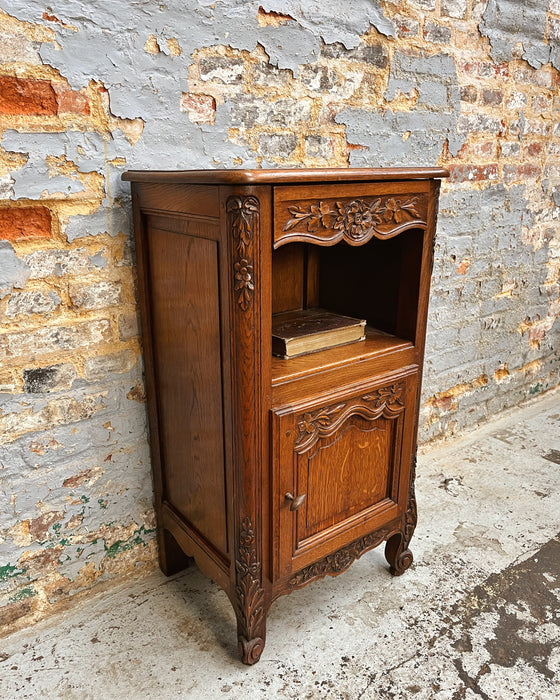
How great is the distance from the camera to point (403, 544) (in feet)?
6.27

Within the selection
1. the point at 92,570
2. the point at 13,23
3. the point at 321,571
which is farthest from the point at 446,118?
the point at 92,570

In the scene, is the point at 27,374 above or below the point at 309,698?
above

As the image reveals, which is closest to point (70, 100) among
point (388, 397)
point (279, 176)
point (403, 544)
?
point (279, 176)

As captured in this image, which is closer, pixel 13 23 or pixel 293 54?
pixel 13 23

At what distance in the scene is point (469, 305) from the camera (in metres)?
2.73

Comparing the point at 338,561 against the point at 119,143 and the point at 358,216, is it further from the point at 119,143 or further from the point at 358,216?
the point at 119,143

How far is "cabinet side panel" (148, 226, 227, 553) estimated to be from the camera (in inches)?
55.8

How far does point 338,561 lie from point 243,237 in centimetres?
107

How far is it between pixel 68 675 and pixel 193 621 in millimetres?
379

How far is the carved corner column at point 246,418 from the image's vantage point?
1229 millimetres

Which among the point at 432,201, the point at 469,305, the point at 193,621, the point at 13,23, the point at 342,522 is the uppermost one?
the point at 13,23

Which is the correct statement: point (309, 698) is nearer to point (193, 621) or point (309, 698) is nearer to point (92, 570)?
point (193, 621)

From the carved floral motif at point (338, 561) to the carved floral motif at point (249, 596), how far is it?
14 cm

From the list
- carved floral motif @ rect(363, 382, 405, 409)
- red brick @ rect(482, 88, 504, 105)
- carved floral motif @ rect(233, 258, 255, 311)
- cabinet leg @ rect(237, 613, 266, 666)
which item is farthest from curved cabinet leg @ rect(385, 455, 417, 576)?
red brick @ rect(482, 88, 504, 105)
